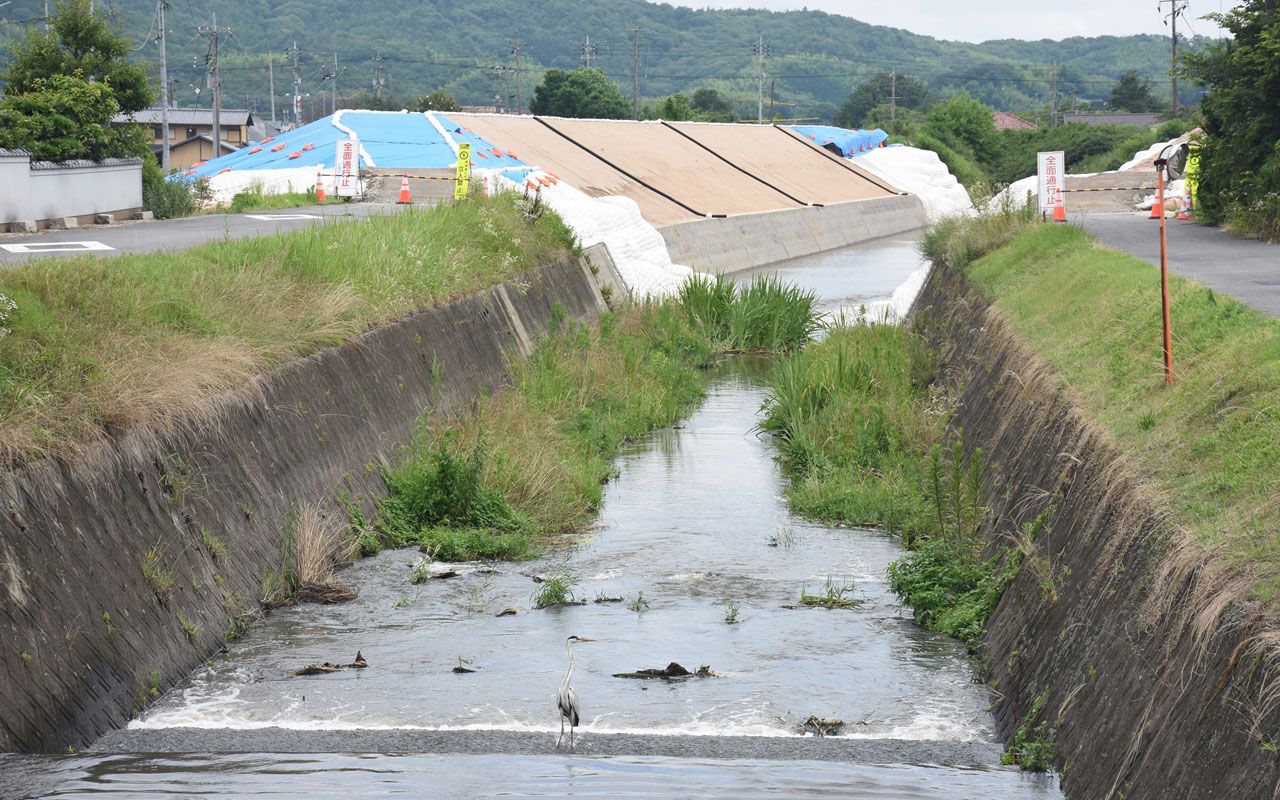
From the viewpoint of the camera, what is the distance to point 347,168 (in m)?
36.7

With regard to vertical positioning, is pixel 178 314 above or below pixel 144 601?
above

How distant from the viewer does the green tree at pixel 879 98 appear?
136 metres

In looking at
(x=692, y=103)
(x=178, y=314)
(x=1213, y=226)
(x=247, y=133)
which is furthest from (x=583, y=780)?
(x=692, y=103)

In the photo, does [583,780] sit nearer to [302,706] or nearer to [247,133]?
[302,706]

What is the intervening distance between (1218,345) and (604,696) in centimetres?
471

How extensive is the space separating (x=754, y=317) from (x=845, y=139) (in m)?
48.2

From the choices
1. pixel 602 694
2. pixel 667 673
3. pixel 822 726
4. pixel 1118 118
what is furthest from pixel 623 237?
pixel 1118 118

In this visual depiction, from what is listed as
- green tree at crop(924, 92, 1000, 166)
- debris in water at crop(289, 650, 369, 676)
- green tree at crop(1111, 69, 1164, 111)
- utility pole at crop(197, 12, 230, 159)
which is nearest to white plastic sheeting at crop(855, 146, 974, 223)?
green tree at crop(924, 92, 1000, 166)

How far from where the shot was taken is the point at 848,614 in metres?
11.6

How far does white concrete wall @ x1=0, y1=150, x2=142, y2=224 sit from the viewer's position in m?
23.8

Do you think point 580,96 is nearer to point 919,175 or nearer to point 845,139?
point 845,139

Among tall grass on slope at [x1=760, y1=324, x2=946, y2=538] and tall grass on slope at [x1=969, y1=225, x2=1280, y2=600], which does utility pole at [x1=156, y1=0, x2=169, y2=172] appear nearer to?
tall grass on slope at [x1=760, y1=324, x2=946, y2=538]

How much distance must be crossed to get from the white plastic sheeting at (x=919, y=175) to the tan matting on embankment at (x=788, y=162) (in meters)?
3.31

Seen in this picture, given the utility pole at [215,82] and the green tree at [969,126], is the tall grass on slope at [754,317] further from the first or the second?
the green tree at [969,126]
